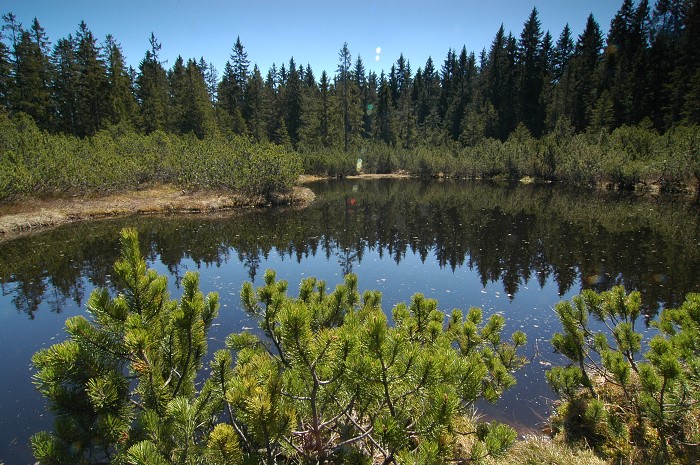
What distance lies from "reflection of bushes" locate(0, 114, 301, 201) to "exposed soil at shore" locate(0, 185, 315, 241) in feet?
2.42

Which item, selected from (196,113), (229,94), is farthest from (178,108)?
(229,94)

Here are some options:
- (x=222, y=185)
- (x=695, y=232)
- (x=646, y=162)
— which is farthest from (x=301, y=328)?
(x=646, y=162)

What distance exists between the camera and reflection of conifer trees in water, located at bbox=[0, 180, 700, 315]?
12672 millimetres

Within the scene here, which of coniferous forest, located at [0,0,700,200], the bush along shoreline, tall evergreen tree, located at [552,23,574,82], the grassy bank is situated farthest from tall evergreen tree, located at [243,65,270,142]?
tall evergreen tree, located at [552,23,574,82]

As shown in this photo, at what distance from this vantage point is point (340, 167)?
179 ft

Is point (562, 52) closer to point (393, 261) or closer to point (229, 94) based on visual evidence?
point (229, 94)

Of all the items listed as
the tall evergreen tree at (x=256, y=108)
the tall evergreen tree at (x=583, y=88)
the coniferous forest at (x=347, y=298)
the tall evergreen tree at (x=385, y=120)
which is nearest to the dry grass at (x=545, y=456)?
the coniferous forest at (x=347, y=298)

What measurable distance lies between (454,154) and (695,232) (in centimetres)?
4216

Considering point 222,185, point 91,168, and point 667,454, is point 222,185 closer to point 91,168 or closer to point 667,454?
point 91,168

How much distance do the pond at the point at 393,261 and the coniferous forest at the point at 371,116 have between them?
26.5 feet

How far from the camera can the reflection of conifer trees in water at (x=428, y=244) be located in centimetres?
1267

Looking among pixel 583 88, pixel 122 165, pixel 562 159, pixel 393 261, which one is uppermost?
pixel 583 88

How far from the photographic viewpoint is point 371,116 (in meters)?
83.2

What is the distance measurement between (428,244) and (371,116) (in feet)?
230
